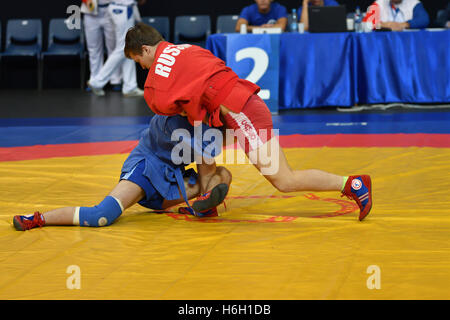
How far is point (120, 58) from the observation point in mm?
8359

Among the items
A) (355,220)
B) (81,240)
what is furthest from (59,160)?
(355,220)

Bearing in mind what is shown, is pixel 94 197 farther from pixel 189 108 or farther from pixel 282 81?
pixel 282 81

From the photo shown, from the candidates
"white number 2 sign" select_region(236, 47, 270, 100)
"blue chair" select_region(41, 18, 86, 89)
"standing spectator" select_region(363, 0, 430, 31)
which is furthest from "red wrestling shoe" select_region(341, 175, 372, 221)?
"blue chair" select_region(41, 18, 86, 89)

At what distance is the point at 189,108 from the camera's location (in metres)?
2.64

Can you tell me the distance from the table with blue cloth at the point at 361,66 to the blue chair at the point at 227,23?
2.36 meters

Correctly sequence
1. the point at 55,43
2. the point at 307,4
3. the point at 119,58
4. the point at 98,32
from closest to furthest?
the point at 307,4, the point at 119,58, the point at 98,32, the point at 55,43

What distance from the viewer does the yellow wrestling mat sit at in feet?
6.41

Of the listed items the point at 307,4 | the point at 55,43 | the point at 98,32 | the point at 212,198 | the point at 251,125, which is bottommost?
the point at 212,198

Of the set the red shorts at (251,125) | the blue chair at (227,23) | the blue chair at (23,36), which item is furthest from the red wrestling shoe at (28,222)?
the blue chair at (23,36)

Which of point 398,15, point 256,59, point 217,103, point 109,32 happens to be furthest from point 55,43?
point 217,103

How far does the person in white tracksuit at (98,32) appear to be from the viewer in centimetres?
854

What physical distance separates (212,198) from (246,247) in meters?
0.34

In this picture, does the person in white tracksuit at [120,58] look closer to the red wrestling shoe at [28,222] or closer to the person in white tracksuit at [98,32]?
the person in white tracksuit at [98,32]

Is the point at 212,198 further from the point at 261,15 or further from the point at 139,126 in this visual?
the point at 261,15
